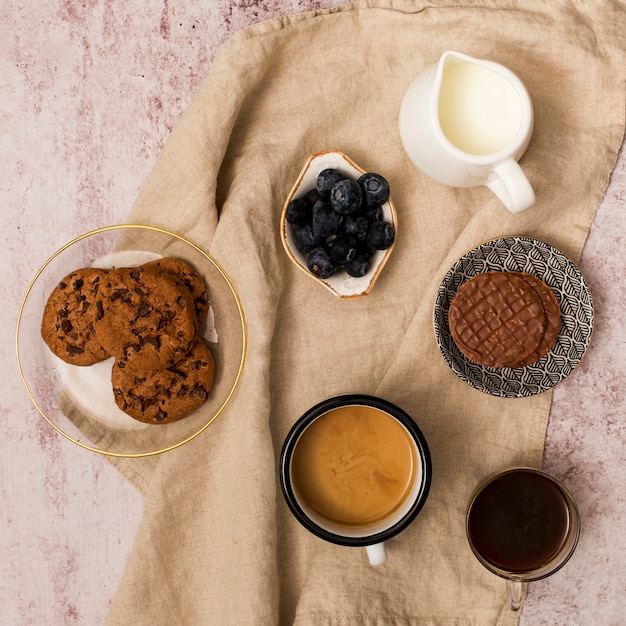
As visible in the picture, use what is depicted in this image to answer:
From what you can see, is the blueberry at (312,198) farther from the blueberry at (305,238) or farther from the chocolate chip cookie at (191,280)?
the chocolate chip cookie at (191,280)

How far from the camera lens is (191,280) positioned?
114 centimetres

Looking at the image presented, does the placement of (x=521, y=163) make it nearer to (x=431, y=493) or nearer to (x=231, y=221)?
(x=231, y=221)

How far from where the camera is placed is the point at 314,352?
1.22 metres

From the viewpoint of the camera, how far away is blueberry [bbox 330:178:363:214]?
3.48 feet

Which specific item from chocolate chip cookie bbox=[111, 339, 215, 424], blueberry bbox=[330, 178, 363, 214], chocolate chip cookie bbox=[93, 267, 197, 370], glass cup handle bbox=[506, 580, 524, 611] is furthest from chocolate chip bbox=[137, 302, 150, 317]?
glass cup handle bbox=[506, 580, 524, 611]

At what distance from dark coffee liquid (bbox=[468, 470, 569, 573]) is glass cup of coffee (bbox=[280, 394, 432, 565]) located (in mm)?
156

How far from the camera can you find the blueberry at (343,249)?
1080 millimetres

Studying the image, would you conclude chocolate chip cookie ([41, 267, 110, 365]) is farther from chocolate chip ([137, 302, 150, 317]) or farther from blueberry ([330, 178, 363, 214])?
blueberry ([330, 178, 363, 214])

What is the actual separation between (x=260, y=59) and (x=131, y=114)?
285 mm

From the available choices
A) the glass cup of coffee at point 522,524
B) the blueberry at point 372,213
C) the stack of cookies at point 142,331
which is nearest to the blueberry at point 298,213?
the blueberry at point 372,213

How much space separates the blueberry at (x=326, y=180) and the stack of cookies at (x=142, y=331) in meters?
0.28

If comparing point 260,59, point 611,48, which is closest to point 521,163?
point 611,48

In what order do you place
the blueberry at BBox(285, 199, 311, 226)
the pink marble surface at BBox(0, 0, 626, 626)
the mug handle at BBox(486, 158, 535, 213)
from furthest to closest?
the pink marble surface at BBox(0, 0, 626, 626) < the blueberry at BBox(285, 199, 311, 226) < the mug handle at BBox(486, 158, 535, 213)

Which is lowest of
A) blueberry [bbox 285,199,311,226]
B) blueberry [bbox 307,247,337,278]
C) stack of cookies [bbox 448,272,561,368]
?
stack of cookies [bbox 448,272,561,368]
